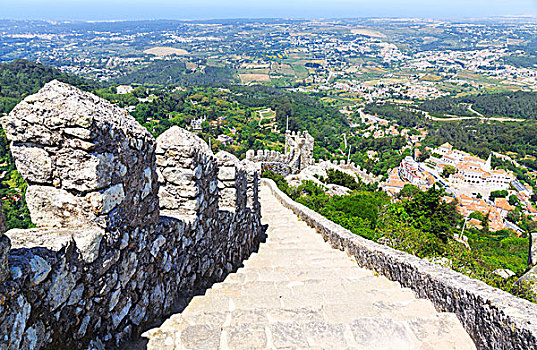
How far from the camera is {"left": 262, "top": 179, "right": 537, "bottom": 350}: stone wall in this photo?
2.59 meters

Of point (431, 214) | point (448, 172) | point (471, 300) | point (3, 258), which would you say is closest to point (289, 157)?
point (431, 214)

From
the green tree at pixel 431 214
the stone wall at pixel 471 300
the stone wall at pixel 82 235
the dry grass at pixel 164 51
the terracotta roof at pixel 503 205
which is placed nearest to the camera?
the stone wall at pixel 82 235

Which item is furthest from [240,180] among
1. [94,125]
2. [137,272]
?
[94,125]

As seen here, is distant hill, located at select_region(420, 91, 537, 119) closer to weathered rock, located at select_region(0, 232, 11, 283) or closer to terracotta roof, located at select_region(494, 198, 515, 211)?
terracotta roof, located at select_region(494, 198, 515, 211)

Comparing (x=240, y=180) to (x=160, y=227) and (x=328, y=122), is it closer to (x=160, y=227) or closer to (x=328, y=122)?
(x=160, y=227)

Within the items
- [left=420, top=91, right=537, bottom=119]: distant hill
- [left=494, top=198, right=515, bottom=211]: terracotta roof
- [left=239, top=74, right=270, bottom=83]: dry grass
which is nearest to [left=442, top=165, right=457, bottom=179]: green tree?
[left=494, top=198, right=515, bottom=211]: terracotta roof

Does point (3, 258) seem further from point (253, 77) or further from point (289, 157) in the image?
point (253, 77)

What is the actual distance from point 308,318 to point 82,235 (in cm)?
191

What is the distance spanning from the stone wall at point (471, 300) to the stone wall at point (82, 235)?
2.54 metres

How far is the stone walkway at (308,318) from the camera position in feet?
8.87

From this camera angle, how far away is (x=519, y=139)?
67.5 meters

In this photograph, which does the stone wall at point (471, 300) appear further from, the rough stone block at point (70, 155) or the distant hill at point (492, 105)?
the distant hill at point (492, 105)

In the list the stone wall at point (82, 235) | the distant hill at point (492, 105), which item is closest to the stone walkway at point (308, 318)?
the stone wall at point (82, 235)

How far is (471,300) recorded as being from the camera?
3.10 metres
